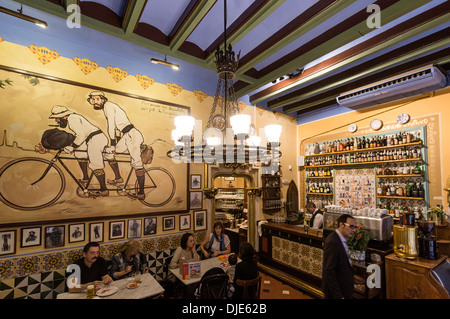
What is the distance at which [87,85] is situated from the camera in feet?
12.1

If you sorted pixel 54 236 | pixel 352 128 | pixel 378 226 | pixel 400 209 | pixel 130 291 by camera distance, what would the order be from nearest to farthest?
pixel 130 291, pixel 54 236, pixel 378 226, pixel 400 209, pixel 352 128

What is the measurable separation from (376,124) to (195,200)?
4561 millimetres

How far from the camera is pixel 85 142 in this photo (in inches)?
143

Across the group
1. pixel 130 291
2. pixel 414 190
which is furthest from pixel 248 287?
pixel 414 190

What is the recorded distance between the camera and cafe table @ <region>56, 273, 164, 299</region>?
106 inches

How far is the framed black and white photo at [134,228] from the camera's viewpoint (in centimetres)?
395

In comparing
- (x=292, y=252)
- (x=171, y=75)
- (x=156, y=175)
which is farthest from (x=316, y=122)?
(x=156, y=175)

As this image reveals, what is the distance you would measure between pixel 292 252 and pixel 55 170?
15.4 ft

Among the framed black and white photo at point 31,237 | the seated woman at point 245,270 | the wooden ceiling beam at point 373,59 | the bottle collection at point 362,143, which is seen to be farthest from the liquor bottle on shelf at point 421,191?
the framed black and white photo at point 31,237

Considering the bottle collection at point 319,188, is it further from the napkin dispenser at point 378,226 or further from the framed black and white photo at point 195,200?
the framed black and white photo at point 195,200

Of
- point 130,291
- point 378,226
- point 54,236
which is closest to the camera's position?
point 130,291

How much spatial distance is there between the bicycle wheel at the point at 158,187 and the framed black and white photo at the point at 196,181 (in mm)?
435

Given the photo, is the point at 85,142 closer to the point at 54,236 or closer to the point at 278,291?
the point at 54,236
